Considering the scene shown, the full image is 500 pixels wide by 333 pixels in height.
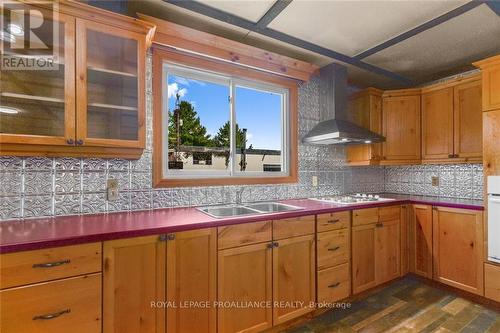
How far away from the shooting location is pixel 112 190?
1.80m

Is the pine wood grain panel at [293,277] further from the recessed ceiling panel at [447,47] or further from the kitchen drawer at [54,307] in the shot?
the recessed ceiling panel at [447,47]

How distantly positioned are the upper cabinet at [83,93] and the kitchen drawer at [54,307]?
0.76m

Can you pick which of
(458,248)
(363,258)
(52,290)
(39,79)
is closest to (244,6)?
(39,79)

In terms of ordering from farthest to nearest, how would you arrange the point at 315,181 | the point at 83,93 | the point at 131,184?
the point at 315,181
the point at 131,184
the point at 83,93

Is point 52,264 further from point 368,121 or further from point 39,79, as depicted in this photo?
point 368,121

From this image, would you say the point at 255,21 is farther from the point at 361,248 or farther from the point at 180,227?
the point at 361,248

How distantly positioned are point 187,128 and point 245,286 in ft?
4.78

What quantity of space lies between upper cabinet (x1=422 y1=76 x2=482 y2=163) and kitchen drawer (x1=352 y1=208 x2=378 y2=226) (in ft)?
3.88

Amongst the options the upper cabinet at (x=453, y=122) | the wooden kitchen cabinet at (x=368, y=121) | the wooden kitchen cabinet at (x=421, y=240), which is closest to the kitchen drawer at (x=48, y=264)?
the wooden kitchen cabinet at (x=368, y=121)

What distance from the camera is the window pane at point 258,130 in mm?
2525

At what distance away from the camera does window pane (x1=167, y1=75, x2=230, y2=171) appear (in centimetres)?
220

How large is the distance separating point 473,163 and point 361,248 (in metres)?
1.69

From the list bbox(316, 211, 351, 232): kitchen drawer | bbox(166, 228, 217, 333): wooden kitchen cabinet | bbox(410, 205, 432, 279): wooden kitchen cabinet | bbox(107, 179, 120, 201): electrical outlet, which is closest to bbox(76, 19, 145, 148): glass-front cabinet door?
bbox(107, 179, 120, 201): electrical outlet

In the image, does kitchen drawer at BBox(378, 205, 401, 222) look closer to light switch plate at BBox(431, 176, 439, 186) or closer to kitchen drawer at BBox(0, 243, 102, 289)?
light switch plate at BBox(431, 176, 439, 186)
